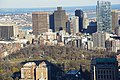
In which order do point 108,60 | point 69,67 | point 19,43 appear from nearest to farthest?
point 108,60
point 69,67
point 19,43

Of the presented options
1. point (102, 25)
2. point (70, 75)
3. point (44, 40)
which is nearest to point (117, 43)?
point (44, 40)

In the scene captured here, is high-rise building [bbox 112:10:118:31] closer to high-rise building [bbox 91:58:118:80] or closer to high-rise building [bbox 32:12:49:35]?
high-rise building [bbox 32:12:49:35]

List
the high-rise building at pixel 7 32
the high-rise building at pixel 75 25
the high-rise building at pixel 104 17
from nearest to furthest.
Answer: the high-rise building at pixel 7 32 → the high-rise building at pixel 104 17 → the high-rise building at pixel 75 25

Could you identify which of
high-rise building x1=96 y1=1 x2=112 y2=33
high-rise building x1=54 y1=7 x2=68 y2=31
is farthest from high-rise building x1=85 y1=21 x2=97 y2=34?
high-rise building x1=54 y1=7 x2=68 y2=31

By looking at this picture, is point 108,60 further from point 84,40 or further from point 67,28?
point 67,28

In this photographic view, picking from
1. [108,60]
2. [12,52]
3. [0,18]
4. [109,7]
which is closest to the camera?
[108,60]

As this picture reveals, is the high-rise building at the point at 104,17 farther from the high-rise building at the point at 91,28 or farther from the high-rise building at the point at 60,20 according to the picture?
the high-rise building at the point at 60,20

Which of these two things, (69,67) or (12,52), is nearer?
(69,67)

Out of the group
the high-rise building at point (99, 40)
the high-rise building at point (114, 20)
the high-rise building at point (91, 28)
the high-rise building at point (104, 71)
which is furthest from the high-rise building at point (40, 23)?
the high-rise building at point (104, 71)
